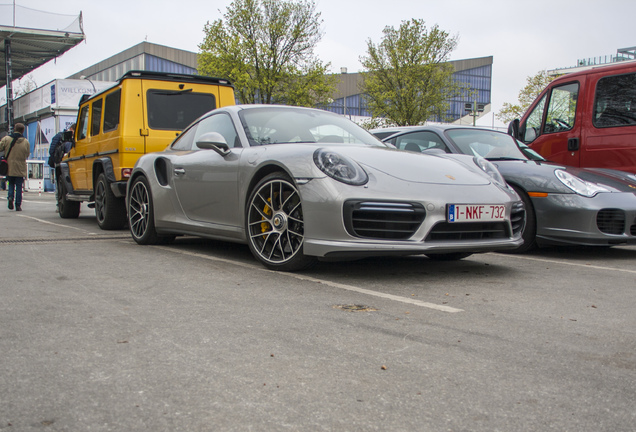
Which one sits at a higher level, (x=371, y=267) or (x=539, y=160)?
(x=539, y=160)

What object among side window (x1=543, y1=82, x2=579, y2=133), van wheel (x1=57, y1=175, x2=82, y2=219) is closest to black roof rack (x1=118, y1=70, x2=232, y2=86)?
van wheel (x1=57, y1=175, x2=82, y2=219)

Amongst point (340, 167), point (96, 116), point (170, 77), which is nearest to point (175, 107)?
point (170, 77)

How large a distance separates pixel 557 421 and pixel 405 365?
0.64 meters

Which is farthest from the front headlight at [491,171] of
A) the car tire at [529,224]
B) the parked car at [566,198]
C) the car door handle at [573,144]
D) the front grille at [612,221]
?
the car door handle at [573,144]

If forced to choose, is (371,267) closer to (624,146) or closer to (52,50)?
(624,146)

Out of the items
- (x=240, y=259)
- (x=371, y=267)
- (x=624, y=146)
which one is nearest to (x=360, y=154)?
(x=371, y=267)

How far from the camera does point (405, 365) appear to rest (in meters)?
2.41

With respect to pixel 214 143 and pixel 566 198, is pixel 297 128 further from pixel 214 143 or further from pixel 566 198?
pixel 566 198

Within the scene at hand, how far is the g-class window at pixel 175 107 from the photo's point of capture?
8227mm

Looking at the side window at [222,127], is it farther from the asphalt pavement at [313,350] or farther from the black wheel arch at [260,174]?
the asphalt pavement at [313,350]

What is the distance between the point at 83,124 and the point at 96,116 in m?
0.77

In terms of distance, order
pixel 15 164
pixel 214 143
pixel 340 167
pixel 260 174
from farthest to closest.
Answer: pixel 15 164 → pixel 214 143 → pixel 260 174 → pixel 340 167

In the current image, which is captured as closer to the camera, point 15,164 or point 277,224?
point 277,224

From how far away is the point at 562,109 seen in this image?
8328mm
